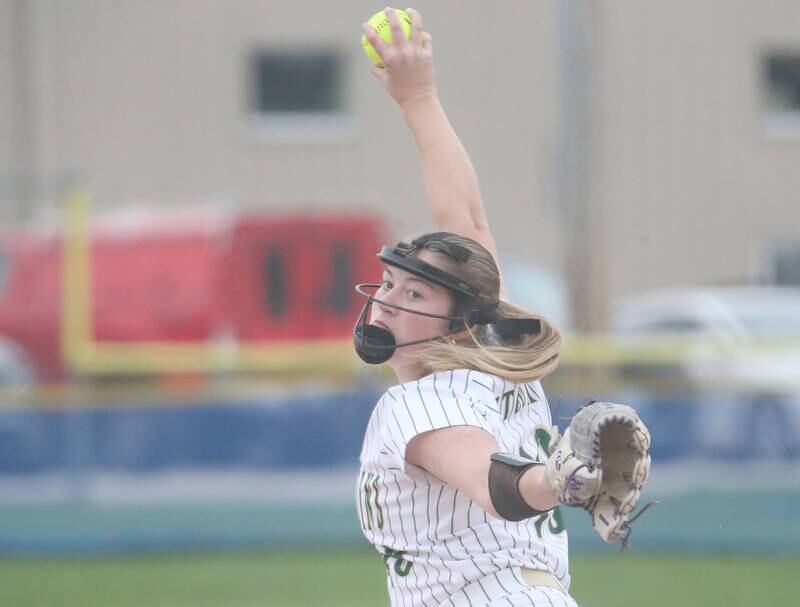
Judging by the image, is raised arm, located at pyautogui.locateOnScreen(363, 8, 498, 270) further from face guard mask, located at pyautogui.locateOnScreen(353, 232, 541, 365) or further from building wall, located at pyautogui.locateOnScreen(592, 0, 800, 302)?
building wall, located at pyautogui.locateOnScreen(592, 0, 800, 302)

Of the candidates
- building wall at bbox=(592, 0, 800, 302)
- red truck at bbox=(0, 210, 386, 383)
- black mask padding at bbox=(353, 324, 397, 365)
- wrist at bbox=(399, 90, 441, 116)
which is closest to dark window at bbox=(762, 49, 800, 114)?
building wall at bbox=(592, 0, 800, 302)

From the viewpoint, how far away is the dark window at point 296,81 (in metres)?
20.7

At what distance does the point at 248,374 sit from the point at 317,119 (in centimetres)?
1025

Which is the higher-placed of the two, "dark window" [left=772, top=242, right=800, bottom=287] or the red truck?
the red truck

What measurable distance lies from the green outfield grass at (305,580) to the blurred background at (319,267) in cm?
4

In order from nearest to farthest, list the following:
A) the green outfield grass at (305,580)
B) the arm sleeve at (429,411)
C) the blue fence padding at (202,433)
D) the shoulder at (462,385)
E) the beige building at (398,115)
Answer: the arm sleeve at (429,411), the shoulder at (462,385), the green outfield grass at (305,580), the blue fence padding at (202,433), the beige building at (398,115)

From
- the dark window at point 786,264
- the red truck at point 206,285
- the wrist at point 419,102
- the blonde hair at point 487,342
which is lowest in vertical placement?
the dark window at point 786,264

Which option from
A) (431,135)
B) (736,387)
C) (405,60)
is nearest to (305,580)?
(736,387)

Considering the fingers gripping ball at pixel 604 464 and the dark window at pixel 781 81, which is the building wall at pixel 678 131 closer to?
the dark window at pixel 781 81

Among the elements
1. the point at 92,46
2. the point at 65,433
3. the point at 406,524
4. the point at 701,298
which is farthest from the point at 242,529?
the point at 92,46

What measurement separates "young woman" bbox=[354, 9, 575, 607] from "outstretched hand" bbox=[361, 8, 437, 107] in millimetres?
821

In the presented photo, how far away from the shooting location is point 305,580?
8.39 meters

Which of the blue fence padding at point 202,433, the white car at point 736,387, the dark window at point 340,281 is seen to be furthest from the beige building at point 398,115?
the blue fence padding at point 202,433

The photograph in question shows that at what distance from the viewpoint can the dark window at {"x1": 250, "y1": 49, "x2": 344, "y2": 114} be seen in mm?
20688
